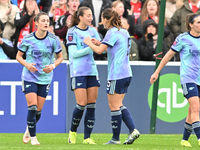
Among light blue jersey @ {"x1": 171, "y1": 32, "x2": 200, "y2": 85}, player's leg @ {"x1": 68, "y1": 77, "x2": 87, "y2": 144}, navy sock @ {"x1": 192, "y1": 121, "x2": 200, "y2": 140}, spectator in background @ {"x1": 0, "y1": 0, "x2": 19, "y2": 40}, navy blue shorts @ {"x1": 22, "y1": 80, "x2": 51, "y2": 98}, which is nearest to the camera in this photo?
navy sock @ {"x1": 192, "y1": 121, "x2": 200, "y2": 140}

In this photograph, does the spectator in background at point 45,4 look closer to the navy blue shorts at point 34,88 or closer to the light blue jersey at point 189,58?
the navy blue shorts at point 34,88

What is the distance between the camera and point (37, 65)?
781 cm

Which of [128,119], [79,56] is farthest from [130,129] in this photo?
[79,56]

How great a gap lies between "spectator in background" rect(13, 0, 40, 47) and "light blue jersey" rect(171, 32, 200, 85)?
15.8 ft

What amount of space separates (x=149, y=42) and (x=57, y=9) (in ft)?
8.74

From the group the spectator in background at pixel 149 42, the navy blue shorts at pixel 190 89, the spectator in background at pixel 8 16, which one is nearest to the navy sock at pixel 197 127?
the navy blue shorts at pixel 190 89

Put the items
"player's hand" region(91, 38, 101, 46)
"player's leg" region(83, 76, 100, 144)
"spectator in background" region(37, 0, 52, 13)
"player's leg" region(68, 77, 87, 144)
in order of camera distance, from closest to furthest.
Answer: "player's hand" region(91, 38, 101, 46)
"player's leg" region(68, 77, 87, 144)
"player's leg" region(83, 76, 100, 144)
"spectator in background" region(37, 0, 52, 13)

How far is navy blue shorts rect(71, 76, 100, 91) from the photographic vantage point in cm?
784

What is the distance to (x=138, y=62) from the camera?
1074 cm

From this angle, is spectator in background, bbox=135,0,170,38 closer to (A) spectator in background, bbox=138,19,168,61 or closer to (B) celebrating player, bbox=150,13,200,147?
(A) spectator in background, bbox=138,19,168,61

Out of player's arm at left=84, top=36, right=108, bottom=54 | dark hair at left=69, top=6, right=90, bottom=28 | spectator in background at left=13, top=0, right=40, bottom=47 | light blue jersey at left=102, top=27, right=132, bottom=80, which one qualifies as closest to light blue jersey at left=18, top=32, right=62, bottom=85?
dark hair at left=69, top=6, right=90, bottom=28

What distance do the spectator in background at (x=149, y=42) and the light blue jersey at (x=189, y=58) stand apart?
3.59 metres

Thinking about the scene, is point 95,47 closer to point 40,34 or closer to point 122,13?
point 40,34

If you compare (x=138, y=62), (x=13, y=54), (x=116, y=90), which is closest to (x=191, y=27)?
(x=116, y=90)
